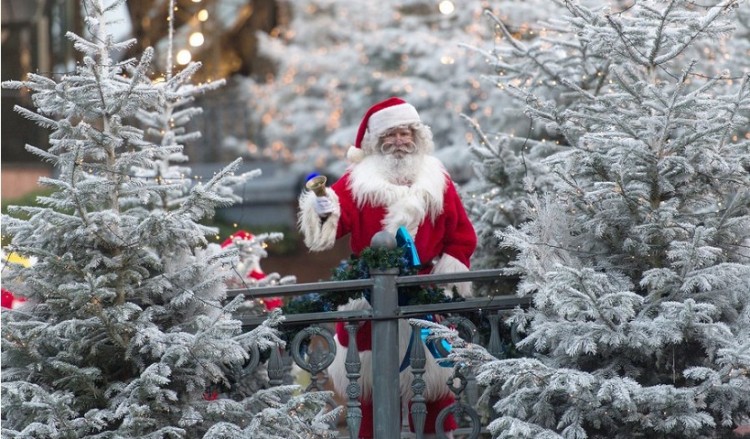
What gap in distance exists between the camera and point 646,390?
5957 millimetres

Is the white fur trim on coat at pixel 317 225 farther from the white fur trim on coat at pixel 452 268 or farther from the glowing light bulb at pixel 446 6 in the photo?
the glowing light bulb at pixel 446 6

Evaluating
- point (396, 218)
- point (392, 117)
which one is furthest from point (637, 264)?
point (392, 117)

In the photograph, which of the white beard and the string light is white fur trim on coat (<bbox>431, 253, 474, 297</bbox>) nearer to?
the white beard

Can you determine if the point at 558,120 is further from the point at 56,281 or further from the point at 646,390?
the point at 56,281

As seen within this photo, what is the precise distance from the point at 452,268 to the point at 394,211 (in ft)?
1.55

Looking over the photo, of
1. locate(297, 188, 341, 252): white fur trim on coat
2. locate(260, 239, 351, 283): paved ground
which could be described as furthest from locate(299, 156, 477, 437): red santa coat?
locate(260, 239, 351, 283): paved ground

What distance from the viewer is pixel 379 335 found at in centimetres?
699

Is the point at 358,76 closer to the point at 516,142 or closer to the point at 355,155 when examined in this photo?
the point at 516,142

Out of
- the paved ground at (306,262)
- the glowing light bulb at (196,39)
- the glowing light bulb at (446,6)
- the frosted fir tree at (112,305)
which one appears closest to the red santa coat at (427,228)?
the frosted fir tree at (112,305)

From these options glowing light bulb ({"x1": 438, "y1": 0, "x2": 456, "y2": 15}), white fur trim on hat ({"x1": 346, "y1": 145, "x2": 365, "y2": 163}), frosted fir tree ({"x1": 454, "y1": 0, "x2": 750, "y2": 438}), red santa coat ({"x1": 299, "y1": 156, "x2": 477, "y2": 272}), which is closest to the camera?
frosted fir tree ({"x1": 454, "y1": 0, "x2": 750, "y2": 438})

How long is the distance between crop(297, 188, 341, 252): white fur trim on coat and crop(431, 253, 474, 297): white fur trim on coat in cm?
63

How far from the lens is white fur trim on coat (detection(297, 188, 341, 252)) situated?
296 inches

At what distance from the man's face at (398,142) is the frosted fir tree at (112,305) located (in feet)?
5.30

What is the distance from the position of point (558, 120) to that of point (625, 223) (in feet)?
2.05
